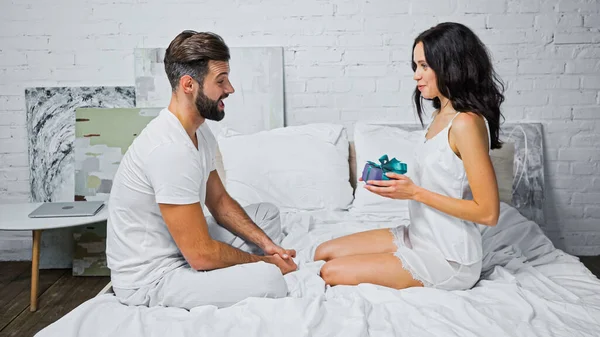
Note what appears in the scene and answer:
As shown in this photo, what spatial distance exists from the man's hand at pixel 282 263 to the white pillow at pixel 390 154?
2.94 feet

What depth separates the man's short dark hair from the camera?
195cm

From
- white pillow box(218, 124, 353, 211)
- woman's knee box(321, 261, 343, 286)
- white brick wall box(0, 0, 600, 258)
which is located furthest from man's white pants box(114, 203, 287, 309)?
white brick wall box(0, 0, 600, 258)

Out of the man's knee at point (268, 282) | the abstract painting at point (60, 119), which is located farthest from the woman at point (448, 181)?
the abstract painting at point (60, 119)

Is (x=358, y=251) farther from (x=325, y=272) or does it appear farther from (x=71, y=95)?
(x=71, y=95)

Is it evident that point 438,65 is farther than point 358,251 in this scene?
No

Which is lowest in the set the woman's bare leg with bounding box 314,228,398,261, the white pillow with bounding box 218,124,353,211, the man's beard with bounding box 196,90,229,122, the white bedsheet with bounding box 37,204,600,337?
the white bedsheet with bounding box 37,204,600,337

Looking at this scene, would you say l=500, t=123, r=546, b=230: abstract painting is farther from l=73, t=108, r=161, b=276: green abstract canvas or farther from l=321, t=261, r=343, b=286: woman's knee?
l=73, t=108, r=161, b=276: green abstract canvas

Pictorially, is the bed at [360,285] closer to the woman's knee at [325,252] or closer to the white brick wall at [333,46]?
the woman's knee at [325,252]

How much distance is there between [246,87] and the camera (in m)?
3.34

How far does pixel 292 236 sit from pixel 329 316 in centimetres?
85

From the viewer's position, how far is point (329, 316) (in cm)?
173

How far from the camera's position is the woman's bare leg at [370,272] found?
6.55 feet

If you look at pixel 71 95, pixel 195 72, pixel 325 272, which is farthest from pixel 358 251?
pixel 71 95

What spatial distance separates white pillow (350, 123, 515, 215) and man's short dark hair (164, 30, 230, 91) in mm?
1300
